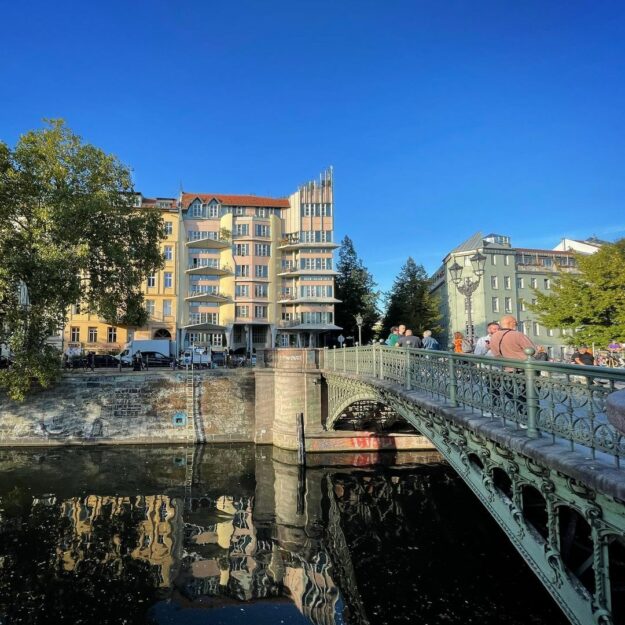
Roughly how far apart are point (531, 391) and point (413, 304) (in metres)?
43.1

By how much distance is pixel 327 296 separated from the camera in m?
45.4

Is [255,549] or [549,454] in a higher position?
[549,454]

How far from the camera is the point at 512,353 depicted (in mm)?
6234

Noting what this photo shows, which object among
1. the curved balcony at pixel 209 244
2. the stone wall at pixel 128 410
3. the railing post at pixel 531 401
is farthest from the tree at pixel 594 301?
the curved balcony at pixel 209 244

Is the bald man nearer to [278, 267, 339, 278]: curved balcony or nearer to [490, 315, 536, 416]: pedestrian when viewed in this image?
[490, 315, 536, 416]: pedestrian

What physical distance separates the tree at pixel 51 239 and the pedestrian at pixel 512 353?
1904 centimetres

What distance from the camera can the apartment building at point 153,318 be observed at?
133 ft

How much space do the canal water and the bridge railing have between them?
4157 mm

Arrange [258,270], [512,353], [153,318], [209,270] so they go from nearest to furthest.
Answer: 1. [512,353]
2. [153,318]
3. [209,270]
4. [258,270]

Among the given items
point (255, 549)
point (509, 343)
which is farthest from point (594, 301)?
point (255, 549)

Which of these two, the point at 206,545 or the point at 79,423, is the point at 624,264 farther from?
the point at 79,423

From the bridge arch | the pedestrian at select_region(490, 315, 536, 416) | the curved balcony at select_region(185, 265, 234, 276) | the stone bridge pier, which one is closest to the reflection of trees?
the bridge arch

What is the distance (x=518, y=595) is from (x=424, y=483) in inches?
294

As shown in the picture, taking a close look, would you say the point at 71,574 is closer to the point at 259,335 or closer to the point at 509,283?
the point at 259,335
